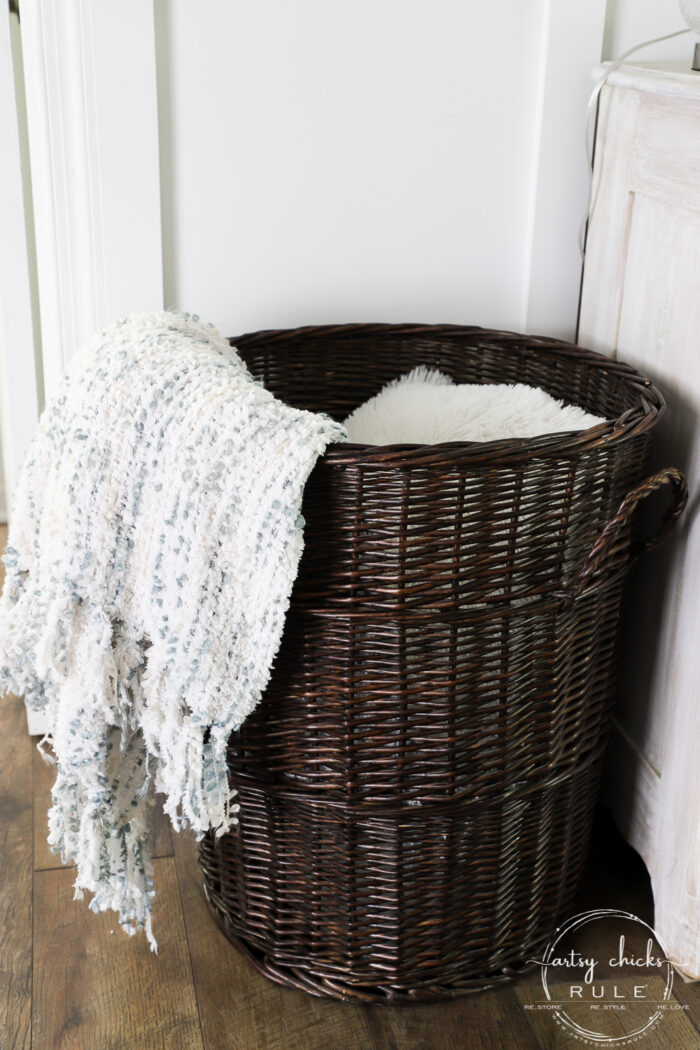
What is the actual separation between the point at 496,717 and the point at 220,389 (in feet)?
1.27

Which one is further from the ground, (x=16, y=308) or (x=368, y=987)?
(x=16, y=308)

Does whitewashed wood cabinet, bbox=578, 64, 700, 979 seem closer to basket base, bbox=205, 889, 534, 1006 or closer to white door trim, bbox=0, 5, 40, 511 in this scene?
basket base, bbox=205, 889, 534, 1006

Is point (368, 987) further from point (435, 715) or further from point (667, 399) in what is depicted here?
point (667, 399)

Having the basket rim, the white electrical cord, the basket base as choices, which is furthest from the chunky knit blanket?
the white electrical cord

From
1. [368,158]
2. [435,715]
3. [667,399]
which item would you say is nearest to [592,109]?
[368,158]

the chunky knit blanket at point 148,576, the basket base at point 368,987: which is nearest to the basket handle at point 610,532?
the chunky knit blanket at point 148,576

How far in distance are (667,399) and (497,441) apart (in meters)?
0.34

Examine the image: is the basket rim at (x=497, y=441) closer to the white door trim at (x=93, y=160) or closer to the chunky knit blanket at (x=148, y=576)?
the chunky knit blanket at (x=148, y=576)

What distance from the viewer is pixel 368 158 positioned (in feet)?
4.09

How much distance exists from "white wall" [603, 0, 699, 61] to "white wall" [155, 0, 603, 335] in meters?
0.04

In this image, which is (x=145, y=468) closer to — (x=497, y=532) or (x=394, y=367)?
(x=497, y=532)

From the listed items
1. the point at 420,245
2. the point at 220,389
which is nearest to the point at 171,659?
the point at 220,389

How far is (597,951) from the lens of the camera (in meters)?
1.12
